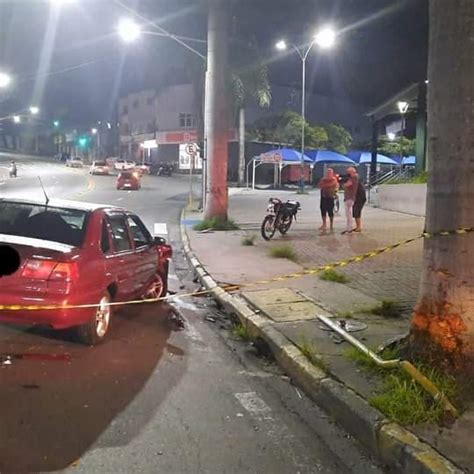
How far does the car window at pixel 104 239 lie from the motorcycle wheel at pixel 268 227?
916cm

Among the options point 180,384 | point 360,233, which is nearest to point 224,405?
point 180,384

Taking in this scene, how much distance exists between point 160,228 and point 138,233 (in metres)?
12.0

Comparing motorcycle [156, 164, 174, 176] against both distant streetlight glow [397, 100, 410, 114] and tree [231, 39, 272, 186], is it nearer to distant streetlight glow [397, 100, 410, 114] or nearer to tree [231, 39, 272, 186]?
tree [231, 39, 272, 186]

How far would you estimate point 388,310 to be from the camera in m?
7.54

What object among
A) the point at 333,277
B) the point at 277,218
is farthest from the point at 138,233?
the point at 277,218

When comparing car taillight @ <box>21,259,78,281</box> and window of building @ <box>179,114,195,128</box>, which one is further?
window of building @ <box>179,114,195,128</box>

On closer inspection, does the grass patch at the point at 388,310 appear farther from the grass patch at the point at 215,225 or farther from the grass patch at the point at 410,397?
the grass patch at the point at 215,225

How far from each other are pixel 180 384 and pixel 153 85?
67.9m

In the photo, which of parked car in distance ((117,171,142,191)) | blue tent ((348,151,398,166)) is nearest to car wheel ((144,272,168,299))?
parked car in distance ((117,171,142,191))

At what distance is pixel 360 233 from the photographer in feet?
54.5

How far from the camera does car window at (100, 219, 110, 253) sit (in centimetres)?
661

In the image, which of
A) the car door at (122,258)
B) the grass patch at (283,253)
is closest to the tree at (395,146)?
the grass patch at (283,253)

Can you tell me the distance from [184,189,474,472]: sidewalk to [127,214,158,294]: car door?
4.12ft

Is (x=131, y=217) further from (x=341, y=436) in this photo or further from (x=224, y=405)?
(x=341, y=436)
